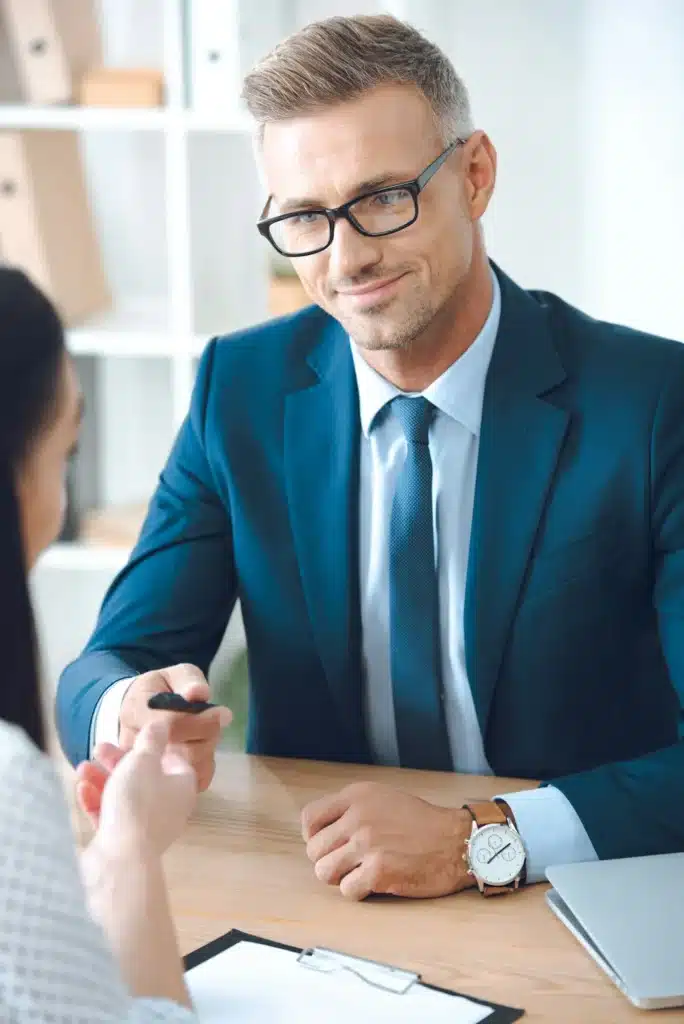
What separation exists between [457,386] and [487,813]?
1.95ft

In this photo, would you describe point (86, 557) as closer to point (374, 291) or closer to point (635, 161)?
point (635, 161)

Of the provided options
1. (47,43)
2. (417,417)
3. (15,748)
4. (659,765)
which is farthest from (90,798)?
(47,43)

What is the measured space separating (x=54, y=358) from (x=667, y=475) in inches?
37.5

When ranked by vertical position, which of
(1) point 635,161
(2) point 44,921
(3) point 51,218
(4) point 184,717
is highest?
(1) point 635,161

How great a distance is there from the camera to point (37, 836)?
0.81 meters

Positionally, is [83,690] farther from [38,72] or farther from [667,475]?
[38,72]

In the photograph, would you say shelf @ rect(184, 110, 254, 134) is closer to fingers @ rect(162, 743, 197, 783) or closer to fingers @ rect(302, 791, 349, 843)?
fingers @ rect(302, 791, 349, 843)

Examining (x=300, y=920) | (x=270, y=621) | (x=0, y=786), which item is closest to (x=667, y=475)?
(x=270, y=621)

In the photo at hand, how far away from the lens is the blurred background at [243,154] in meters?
3.05

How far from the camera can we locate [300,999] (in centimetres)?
111

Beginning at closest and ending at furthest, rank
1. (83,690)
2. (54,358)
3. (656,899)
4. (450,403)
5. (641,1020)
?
(54,358), (641,1020), (656,899), (83,690), (450,403)

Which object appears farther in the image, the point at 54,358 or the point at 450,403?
the point at 450,403

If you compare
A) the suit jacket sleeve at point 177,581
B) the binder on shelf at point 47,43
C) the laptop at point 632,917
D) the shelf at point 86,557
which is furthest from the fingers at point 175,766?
the binder on shelf at point 47,43

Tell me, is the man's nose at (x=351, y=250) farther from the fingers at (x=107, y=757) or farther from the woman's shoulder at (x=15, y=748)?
the woman's shoulder at (x=15, y=748)
